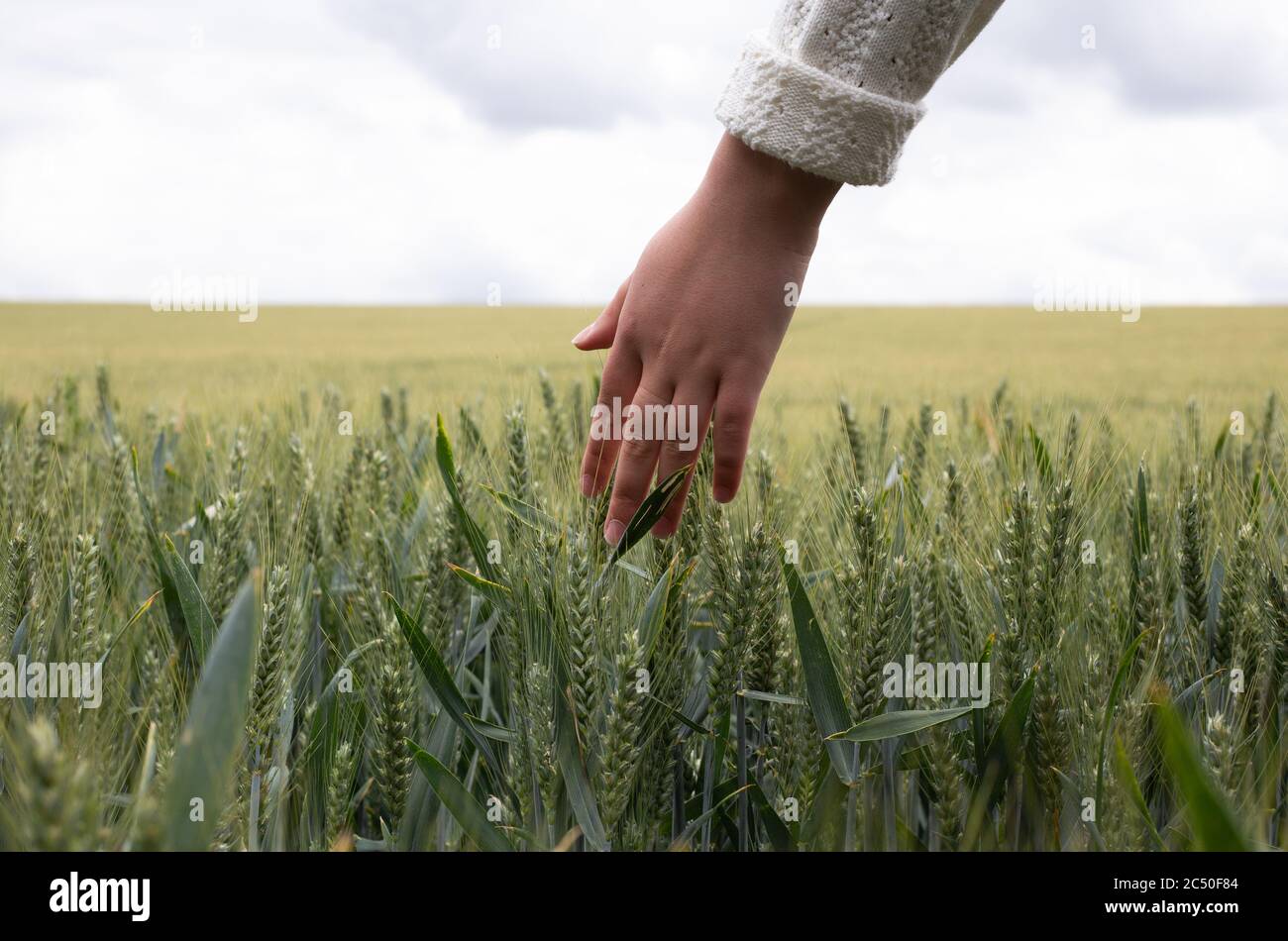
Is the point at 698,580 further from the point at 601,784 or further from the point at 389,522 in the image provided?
the point at 389,522

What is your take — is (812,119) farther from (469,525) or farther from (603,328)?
(469,525)

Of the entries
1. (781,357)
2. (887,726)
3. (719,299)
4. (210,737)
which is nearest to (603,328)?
(719,299)

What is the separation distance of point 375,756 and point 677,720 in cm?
40

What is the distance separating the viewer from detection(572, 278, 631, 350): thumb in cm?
127

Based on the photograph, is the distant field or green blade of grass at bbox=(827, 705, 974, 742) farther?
the distant field

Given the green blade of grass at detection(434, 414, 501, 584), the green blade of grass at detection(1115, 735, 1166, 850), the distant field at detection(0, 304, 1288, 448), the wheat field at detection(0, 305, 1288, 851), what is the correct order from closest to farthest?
1. the green blade of grass at detection(1115, 735, 1166, 850)
2. the wheat field at detection(0, 305, 1288, 851)
3. the green blade of grass at detection(434, 414, 501, 584)
4. the distant field at detection(0, 304, 1288, 448)

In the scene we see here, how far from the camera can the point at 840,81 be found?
1051 mm

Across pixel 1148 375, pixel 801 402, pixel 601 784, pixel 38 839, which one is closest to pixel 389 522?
pixel 601 784

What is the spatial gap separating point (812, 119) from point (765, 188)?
0.09m

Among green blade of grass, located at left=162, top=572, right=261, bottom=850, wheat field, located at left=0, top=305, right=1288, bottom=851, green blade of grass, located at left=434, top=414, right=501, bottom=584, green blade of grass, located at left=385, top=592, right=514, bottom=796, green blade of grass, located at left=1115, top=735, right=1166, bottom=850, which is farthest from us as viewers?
green blade of grass, located at left=434, top=414, right=501, bottom=584

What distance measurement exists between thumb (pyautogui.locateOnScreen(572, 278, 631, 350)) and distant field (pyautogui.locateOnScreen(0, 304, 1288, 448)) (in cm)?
4

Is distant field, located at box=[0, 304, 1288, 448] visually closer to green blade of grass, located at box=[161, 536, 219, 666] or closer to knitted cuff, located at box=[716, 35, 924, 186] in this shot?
knitted cuff, located at box=[716, 35, 924, 186]

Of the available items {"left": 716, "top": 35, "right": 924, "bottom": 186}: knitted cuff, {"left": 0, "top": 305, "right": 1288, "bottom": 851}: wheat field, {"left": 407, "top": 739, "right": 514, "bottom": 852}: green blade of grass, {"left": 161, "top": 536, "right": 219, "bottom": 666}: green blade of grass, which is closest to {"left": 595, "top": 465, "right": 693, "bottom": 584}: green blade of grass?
{"left": 0, "top": 305, "right": 1288, "bottom": 851}: wheat field

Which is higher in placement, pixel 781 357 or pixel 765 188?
pixel 781 357
